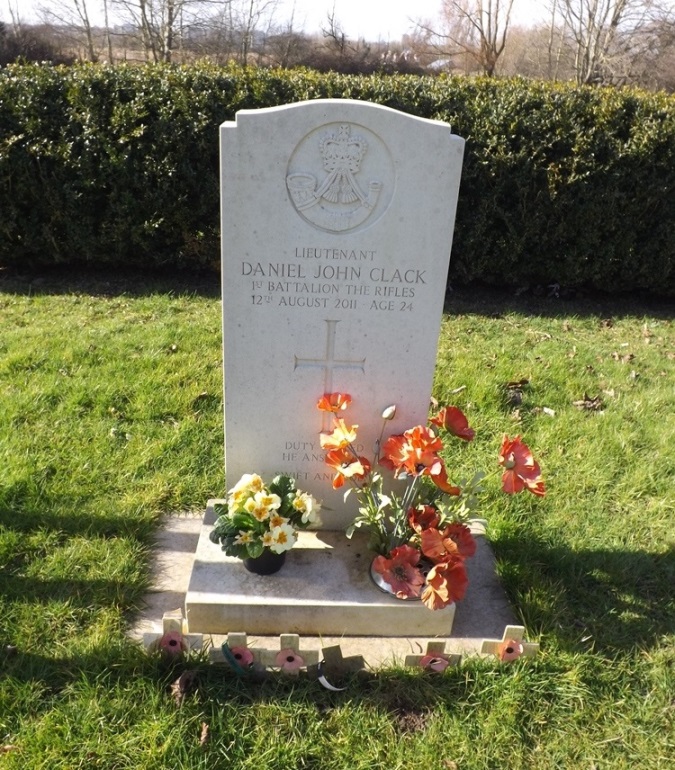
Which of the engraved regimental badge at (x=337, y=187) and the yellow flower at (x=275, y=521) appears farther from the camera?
the yellow flower at (x=275, y=521)

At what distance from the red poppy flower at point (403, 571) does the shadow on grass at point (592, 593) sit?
47cm

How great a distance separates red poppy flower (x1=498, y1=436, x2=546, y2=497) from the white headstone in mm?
448

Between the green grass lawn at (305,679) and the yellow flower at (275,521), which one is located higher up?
the yellow flower at (275,521)

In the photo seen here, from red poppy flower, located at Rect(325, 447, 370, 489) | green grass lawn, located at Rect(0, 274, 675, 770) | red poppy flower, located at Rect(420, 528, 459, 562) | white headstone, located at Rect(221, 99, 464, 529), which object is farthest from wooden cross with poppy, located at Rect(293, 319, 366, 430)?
green grass lawn, located at Rect(0, 274, 675, 770)

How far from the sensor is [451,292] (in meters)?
6.23

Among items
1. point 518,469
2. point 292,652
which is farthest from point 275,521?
point 518,469

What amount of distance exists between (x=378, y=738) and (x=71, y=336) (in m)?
3.59

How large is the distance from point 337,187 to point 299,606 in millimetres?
1501

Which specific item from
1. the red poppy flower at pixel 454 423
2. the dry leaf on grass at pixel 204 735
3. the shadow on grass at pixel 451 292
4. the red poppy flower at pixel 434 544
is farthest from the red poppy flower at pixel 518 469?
the shadow on grass at pixel 451 292

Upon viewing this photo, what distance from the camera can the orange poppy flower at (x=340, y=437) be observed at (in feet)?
7.40

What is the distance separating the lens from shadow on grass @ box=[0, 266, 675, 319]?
19.0ft

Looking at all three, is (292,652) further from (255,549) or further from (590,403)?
(590,403)

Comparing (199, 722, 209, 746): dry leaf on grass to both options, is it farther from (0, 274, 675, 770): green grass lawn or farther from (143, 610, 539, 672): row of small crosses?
(143, 610, 539, 672): row of small crosses

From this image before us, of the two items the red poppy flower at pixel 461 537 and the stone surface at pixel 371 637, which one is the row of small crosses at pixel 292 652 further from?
the red poppy flower at pixel 461 537
